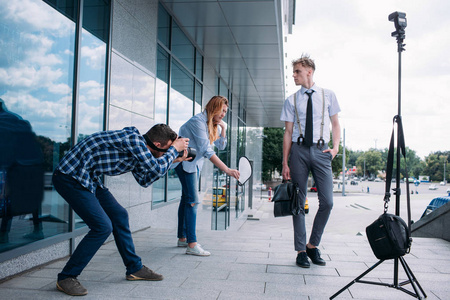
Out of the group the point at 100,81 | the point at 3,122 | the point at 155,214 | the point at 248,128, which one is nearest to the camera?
the point at 3,122

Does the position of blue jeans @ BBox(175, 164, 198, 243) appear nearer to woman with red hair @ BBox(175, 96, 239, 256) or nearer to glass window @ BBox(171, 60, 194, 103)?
woman with red hair @ BBox(175, 96, 239, 256)

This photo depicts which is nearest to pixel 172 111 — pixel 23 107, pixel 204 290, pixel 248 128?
pixel 23 107

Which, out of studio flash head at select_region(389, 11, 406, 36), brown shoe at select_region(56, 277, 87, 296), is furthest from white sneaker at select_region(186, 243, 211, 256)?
studio flash head at select_region(389, 11, 406, 36)

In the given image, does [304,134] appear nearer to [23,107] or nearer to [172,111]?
[23,107]

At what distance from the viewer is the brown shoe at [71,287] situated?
280 cm

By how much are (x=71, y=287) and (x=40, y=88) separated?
6.12 feet

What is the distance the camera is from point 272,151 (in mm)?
48750

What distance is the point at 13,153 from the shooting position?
11.0ft

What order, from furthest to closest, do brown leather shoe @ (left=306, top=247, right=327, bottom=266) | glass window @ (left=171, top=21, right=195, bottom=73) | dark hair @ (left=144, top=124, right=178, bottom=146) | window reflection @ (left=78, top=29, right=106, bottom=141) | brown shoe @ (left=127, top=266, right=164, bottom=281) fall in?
glass window @ (left=171, top=21, right=195, bottom=73), window reflection @ (left=78, top=29, right=106, bottom=141), brown leather shoe @ (left=306, top=247, right=327, bottom=266), brown shoe @ (left=127, top=266, right=164, bottom=281), dark hair @ (left=144, top=124, right=178, bottom=146)

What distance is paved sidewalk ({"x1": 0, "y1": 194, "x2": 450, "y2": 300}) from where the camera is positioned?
2.88 m

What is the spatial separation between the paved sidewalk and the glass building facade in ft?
1.29

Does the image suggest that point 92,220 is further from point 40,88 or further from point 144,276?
point 40,88

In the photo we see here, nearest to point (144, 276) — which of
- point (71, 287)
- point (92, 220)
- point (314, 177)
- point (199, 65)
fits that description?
point (71, 287)

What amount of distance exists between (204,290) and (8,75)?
7.62 feet
